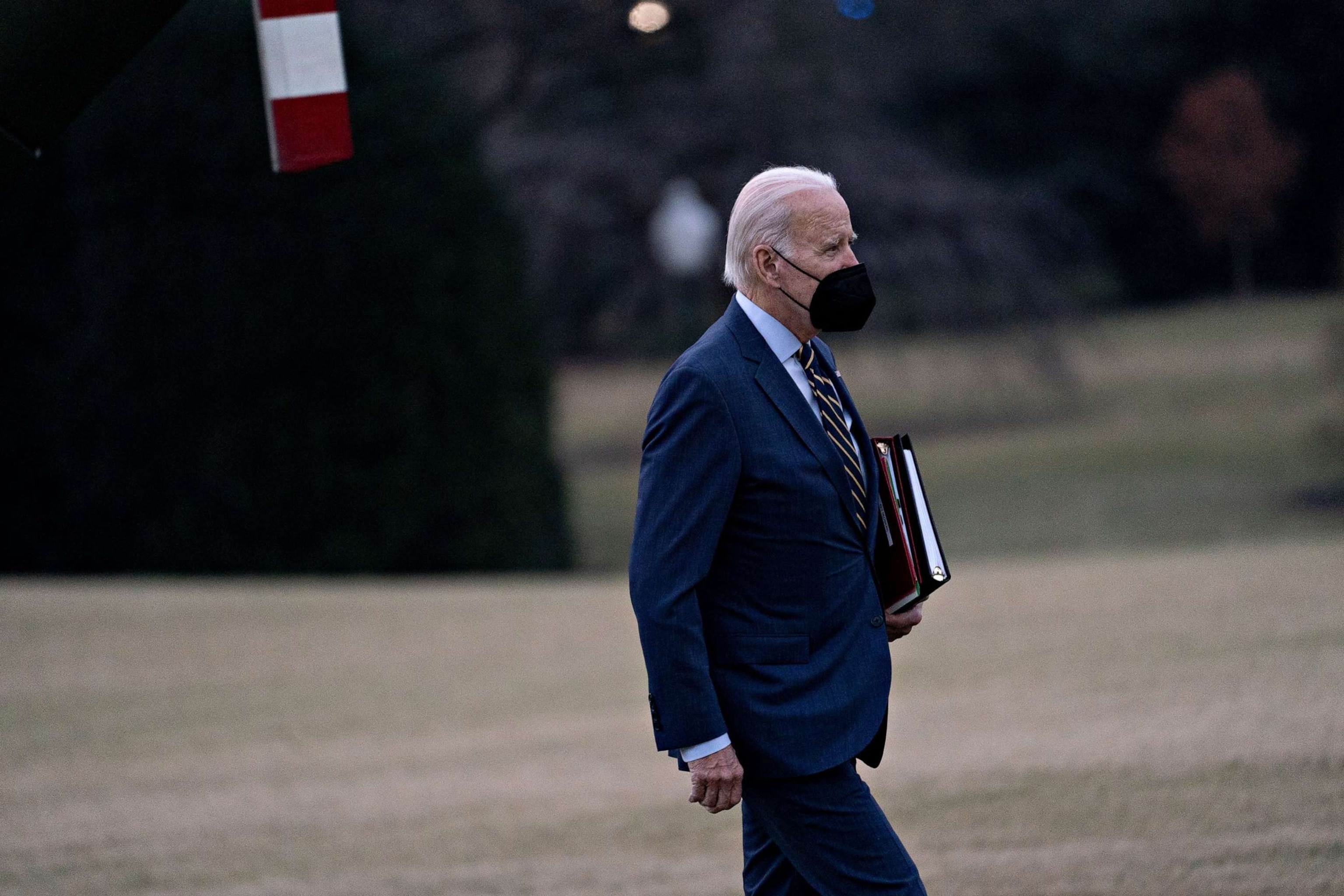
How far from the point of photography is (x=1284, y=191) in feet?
79.7

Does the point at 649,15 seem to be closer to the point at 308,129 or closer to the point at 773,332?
the point at 308,129

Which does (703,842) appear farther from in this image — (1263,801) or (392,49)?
(392,49)

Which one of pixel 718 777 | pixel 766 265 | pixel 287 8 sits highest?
pixel 287 8

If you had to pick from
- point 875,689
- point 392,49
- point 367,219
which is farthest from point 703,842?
point 392,49

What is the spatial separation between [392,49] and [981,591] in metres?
6.08

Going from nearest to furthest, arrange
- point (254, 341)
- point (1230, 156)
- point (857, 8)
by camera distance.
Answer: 1. point (857, 8)
2. point (254, 341)
3. point (1230, 156)

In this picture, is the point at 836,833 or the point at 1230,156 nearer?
the point at 836,833

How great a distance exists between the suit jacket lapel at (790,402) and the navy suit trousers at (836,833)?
1.36ft

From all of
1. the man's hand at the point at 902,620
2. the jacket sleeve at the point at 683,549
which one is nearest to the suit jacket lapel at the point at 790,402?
the jacket sleeve at the point at 683,549

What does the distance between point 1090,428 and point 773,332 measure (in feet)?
62.6

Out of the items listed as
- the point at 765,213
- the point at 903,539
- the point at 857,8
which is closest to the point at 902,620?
the point at 903,539

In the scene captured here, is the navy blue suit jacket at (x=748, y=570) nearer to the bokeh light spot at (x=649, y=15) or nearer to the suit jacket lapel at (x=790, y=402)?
the suit jacket lapel at (x=790, y=402)

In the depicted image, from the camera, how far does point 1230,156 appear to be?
24.0 m

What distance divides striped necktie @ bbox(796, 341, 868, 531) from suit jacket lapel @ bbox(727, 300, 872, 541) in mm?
19
